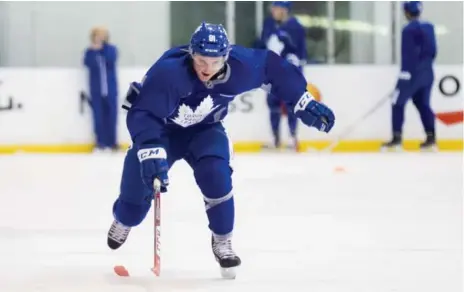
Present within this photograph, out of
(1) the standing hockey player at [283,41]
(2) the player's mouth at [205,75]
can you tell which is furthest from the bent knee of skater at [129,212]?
(1) the standing hockey player at [283,41]

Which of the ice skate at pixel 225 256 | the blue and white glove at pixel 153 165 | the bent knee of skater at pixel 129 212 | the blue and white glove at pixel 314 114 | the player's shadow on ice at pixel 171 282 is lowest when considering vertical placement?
the player's shadow on ice at pixel 171 282

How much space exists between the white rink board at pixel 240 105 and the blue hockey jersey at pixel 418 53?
22.0 inches

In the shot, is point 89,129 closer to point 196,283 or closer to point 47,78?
point 47,78

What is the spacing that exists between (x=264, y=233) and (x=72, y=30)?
5.91m

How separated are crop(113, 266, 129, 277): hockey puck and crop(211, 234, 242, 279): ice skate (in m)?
0.31

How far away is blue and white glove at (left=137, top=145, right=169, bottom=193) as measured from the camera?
10.1 ft

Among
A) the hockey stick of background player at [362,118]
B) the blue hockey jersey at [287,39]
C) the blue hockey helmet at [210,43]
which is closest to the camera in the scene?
the blue hockey helmet at [210,43]

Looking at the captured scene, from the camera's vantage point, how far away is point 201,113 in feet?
10.7

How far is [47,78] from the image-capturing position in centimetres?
922

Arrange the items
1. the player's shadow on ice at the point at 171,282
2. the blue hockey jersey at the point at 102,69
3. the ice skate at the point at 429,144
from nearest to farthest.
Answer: the player's shadow on ice at the point at 171,282 < the ice skate at the point at 429,144 < the blue hockey jersey at the point at 102,69

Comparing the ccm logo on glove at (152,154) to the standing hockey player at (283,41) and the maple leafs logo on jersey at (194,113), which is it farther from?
the standing hockey player at (283,41)

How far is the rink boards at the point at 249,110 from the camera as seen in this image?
361 inches

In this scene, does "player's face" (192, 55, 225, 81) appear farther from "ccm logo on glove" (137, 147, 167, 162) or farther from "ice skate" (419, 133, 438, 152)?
"ice skate" (419, 133, 438, 152)

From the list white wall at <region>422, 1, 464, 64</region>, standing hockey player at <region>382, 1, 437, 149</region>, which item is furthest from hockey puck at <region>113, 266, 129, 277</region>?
white wall at <region>422, 1, 464, 64</region>
